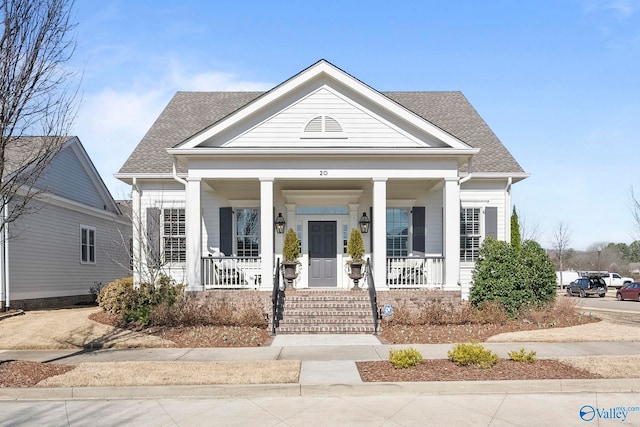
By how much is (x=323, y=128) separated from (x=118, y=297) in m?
7.75

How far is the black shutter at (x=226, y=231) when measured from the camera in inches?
712

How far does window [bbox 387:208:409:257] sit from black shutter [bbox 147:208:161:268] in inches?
304

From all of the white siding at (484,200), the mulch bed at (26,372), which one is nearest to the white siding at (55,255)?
the mulch bed at (26,372)

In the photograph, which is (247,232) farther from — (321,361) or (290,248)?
(321,361)

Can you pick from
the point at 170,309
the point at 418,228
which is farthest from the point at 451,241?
the point at 170,309

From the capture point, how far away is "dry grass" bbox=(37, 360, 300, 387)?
8.46 m

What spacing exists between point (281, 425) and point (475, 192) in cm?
1376

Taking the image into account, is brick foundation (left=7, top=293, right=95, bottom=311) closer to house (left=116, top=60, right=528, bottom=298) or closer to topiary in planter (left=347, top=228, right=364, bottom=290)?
house (left=116, top=60, right=528, bottom=298)

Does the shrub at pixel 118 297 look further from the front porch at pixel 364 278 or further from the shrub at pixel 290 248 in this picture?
the shrub at pixel 290 248

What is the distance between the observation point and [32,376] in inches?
355

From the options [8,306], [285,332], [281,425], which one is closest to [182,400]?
[281,425]

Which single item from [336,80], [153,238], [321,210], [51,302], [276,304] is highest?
[336,80]

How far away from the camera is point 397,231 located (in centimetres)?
1870

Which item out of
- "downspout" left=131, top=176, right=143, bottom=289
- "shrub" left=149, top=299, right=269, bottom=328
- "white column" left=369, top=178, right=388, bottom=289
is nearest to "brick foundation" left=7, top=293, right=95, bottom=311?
"downspout" left=131, top=176, right=143, bottom=289
